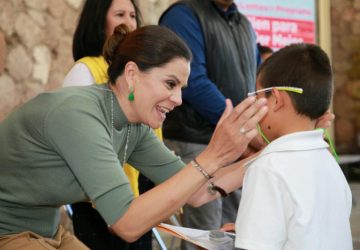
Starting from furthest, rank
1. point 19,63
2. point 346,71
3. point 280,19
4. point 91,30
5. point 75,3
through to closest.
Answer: point 346,71 < point 280,19 < point 75,3 < point 19,63 < point 91,30

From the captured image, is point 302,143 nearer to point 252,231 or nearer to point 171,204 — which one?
point 252,231

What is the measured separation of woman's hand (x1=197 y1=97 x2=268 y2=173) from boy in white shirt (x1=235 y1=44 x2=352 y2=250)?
59mm

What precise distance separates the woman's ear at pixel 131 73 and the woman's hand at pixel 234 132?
32cm

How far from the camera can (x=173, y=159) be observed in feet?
6.75

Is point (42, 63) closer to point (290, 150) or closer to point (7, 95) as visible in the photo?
point (7, 95)

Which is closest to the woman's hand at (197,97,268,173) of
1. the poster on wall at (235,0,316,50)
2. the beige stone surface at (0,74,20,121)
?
the beige stone surface at (0,74,20,121)

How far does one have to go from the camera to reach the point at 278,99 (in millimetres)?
1626

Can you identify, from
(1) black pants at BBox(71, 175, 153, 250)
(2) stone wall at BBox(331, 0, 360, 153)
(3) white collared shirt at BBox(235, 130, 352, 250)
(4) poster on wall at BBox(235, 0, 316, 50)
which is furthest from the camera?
(2) stone wall at BBox(331, 0, 360, 153)

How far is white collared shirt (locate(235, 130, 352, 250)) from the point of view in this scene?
1.47 meters

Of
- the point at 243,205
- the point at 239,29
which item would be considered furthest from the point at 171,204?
the point at 239,29

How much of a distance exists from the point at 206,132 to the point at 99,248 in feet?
2.61

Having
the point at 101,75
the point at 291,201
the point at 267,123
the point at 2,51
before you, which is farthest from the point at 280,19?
the point at 291,201

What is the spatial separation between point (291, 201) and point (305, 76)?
1.17 feet

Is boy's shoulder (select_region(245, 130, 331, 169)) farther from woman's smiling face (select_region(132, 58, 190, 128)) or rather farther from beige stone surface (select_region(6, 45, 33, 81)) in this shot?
beige stone surface (select_region(6, 45, 33, 81))
